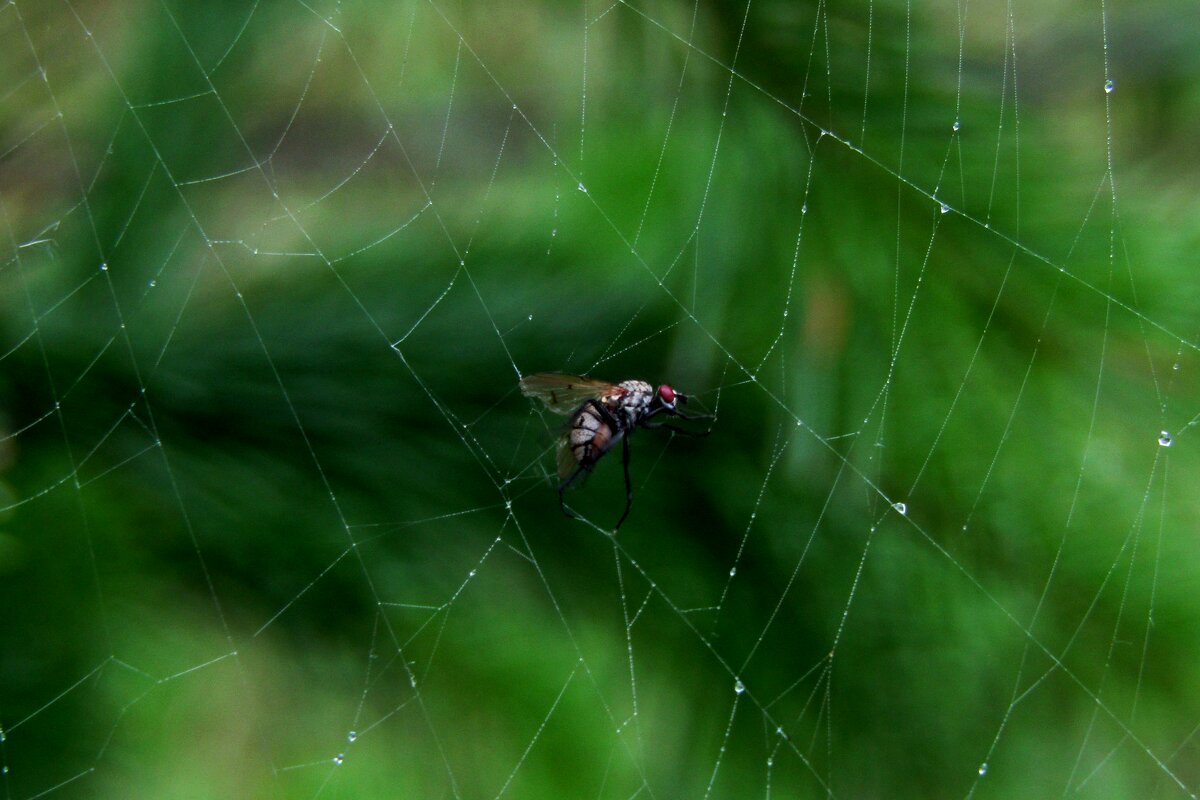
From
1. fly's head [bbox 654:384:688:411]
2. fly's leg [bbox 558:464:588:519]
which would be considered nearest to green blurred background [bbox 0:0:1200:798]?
fly's leg [bbox 558:464:588:519]

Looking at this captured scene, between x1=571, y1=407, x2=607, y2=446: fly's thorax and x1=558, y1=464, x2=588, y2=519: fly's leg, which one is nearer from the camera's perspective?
x1=558, y1=464, x2=588, y2=519: fly's leg

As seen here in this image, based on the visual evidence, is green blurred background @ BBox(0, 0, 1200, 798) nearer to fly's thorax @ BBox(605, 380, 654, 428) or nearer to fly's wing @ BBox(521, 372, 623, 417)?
fly's wing @ BBox(521, 372, 623, 417)

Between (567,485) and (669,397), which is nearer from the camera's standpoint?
(567,485)

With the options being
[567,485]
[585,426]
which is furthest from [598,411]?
[567,485]

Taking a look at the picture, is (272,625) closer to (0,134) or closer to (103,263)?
(103,263)

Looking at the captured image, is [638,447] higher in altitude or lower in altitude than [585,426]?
higher

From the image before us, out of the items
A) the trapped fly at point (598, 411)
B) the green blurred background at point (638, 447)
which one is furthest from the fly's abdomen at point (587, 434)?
the green blurred background at point (638, 447)

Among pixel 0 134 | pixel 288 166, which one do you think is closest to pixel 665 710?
pixel 0 134

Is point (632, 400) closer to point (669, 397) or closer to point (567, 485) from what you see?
point (669, 397)

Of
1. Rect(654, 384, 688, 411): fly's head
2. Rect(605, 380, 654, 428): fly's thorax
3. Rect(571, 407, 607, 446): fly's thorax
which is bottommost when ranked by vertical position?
Answer: Rect(571, 407, 607, 446): fly's thorax
